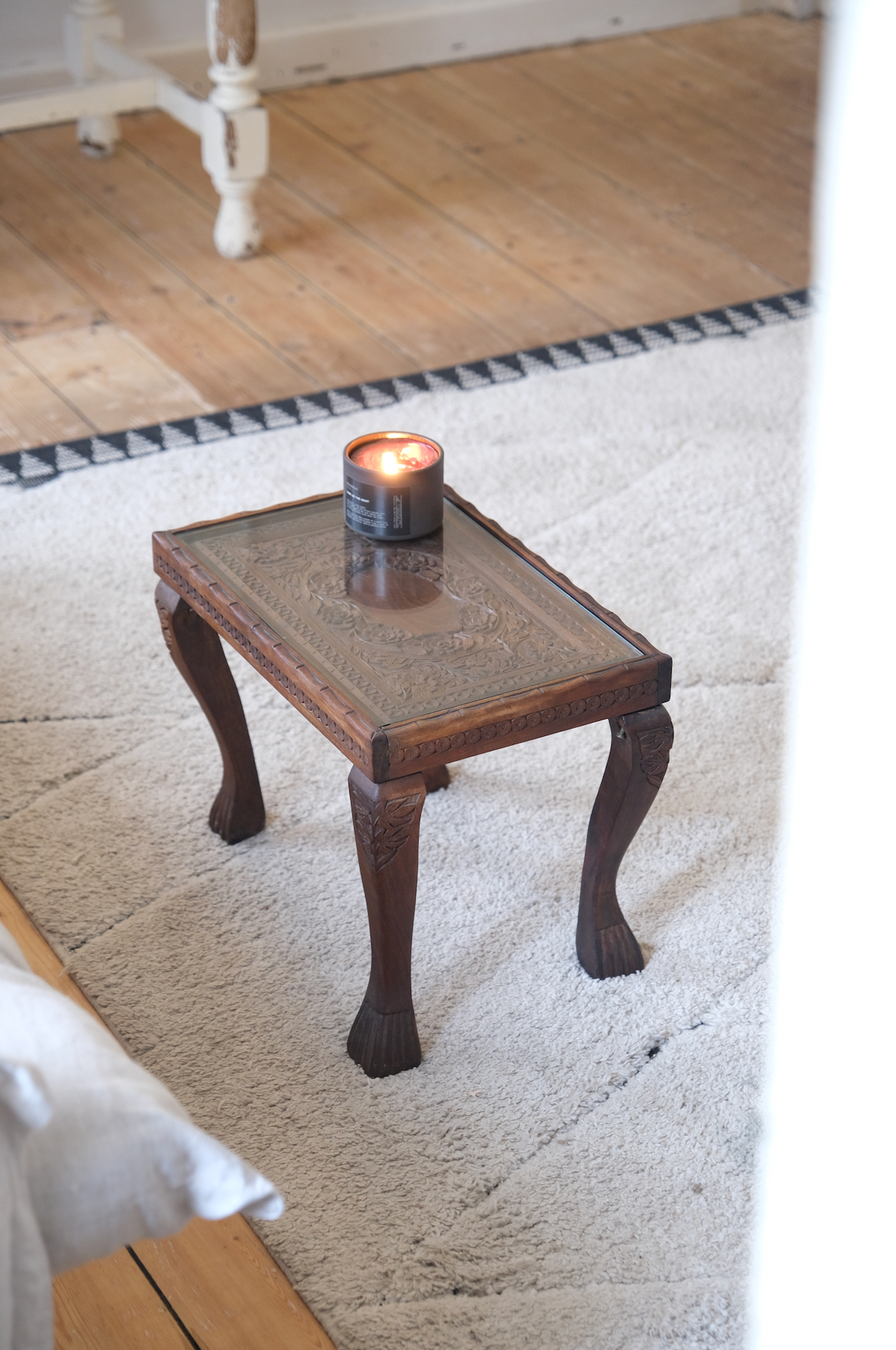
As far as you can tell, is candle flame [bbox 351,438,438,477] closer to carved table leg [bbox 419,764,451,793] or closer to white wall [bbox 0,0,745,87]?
carved table leg [bbox 419,764,451,793]

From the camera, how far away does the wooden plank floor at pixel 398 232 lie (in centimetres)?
252

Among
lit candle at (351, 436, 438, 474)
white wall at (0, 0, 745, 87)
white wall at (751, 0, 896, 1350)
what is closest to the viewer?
white wall at (751, 0, 896, 1350)

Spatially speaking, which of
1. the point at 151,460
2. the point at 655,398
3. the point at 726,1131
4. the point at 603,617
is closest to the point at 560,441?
the point at 655,398

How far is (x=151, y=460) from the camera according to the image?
2.23 metres

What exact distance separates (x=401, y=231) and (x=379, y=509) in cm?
178

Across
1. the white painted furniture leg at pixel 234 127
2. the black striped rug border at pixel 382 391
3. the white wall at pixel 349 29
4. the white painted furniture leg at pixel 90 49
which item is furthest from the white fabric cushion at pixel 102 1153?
the white wall at pixel 349 29

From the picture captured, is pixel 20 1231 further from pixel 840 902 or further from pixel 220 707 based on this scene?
pixel 840 902

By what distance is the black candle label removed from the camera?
132cm

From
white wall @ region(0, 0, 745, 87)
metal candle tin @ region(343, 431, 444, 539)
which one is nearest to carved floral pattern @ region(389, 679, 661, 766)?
metal candle tin @ region(343, 431, 444, 539)

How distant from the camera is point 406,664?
121 cm

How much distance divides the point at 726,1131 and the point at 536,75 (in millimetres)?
3101

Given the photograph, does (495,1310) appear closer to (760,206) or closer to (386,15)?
(760,206)

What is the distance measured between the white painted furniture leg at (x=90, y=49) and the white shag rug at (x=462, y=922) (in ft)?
4.14

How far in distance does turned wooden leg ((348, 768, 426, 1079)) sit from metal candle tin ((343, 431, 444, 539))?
26 centimetres
